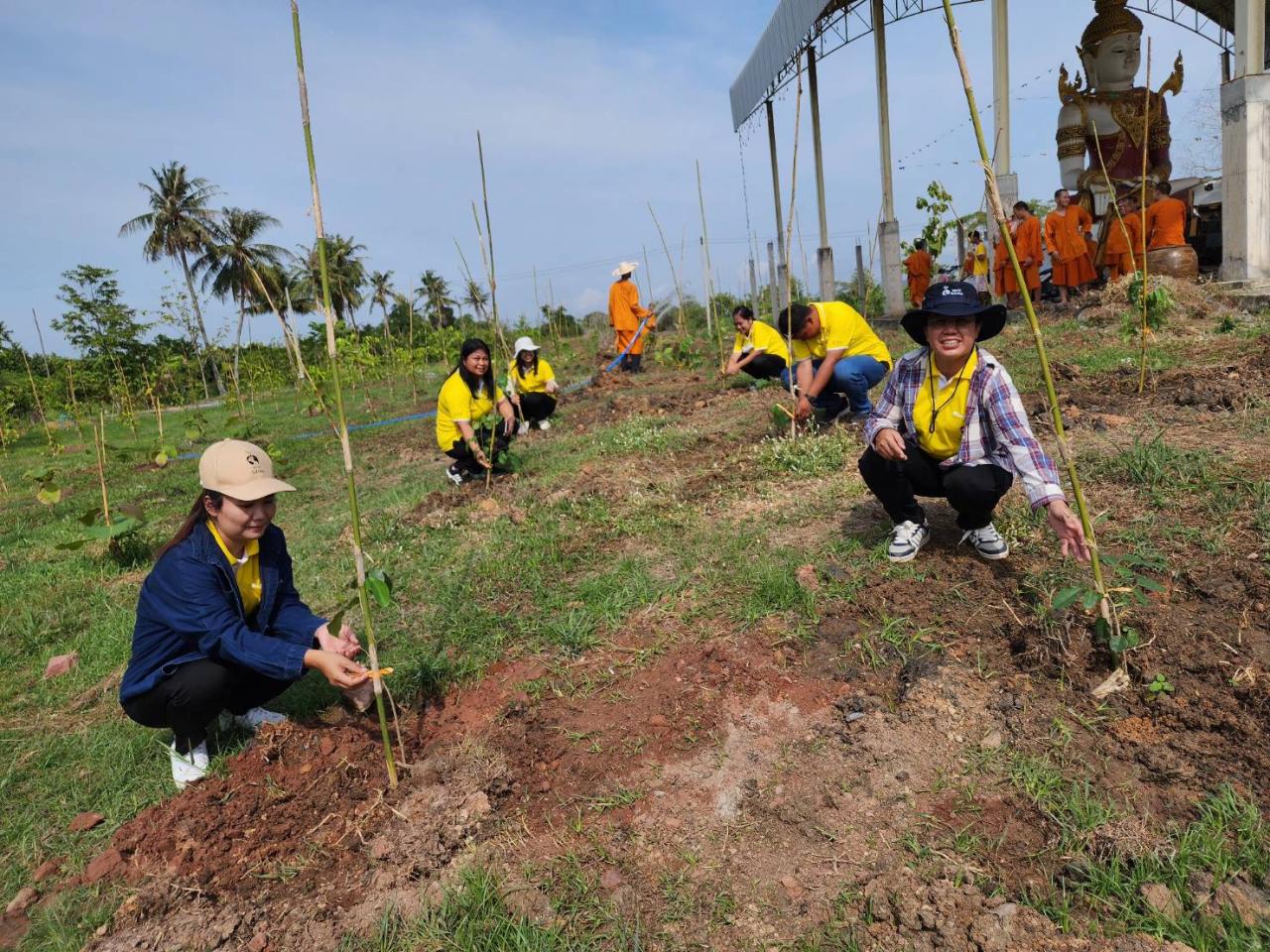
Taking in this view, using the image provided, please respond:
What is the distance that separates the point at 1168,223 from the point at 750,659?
894 centimetres

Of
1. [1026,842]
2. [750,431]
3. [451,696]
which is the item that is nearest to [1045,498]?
[1026,842]

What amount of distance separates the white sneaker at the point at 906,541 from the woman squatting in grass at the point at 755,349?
3835mm


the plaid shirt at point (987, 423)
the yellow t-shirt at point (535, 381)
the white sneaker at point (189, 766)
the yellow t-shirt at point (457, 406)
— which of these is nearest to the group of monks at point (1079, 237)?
the yellow t-shirt at point (535, 381)

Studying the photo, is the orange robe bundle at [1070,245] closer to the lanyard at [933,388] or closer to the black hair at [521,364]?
the black hair at [521,364]

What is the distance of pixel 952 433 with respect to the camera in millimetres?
2832

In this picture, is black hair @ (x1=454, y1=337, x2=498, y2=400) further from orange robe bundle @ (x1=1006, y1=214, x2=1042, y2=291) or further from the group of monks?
orange robe bundle @ (x1=1006, y1=214, x2=1042, y2=291)

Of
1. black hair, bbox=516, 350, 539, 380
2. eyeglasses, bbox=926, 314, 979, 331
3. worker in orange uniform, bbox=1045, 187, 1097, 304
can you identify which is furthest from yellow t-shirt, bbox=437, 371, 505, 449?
worker in orange uniform, bbox=1045, 187, 1097, 304

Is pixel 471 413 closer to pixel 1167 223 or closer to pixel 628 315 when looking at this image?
pixel 628 315

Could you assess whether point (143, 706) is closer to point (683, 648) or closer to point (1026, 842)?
point (683, 648)

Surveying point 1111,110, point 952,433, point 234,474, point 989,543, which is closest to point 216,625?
point 234,474

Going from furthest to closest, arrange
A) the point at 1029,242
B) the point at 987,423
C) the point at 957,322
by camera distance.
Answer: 1. the point at 1029,242
2. the point at 987,423
3. the point at 957,322

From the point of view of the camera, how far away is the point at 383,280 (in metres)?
35.9

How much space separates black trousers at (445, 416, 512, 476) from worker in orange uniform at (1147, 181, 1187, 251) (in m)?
7.72

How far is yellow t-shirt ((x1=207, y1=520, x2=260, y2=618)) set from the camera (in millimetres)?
2404
